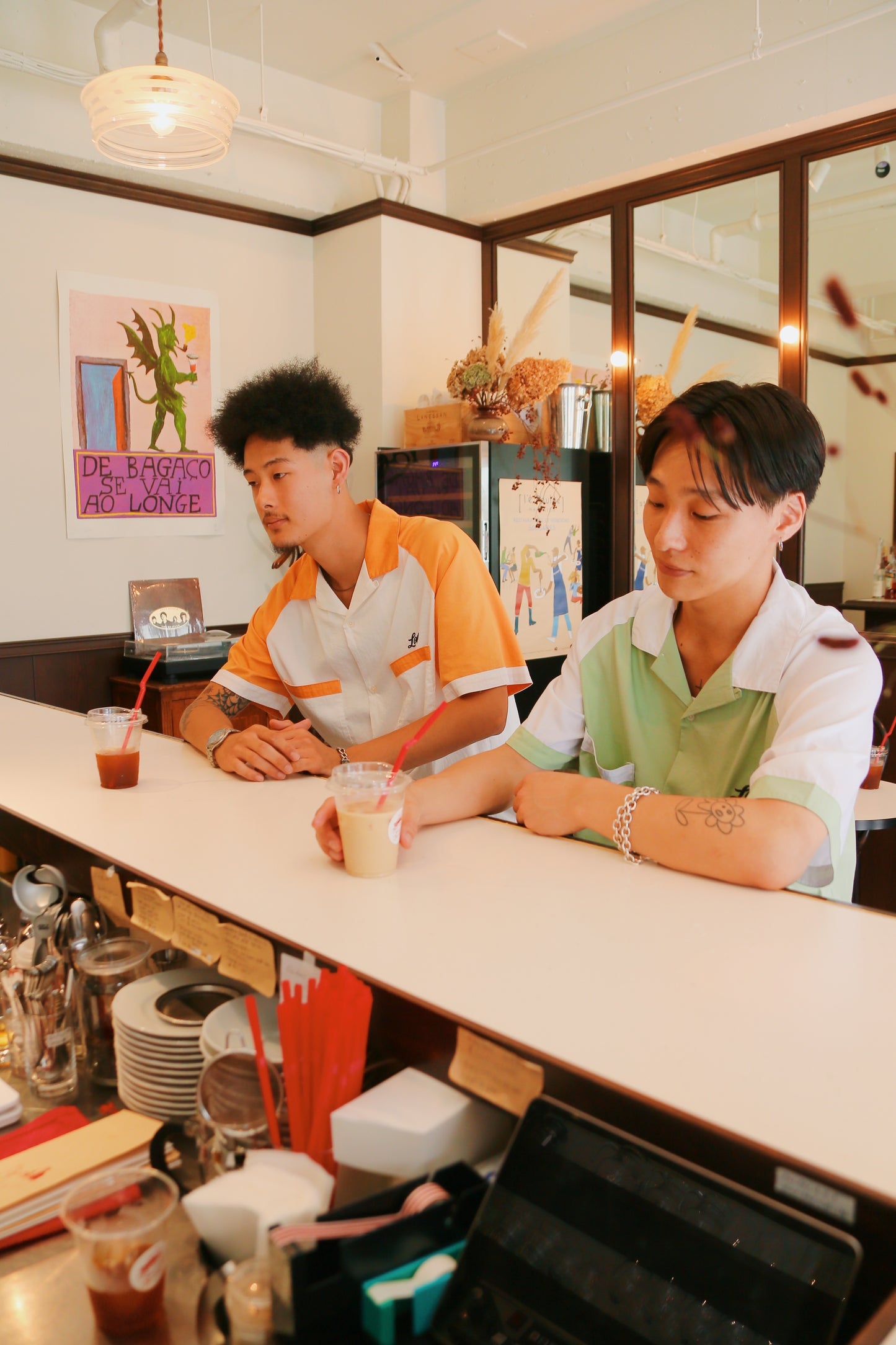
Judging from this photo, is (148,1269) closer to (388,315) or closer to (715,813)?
(715,813)

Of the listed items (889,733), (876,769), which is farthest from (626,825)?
(876,769)

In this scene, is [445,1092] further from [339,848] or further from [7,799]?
[7,799]

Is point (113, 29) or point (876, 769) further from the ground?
point (113, 29)

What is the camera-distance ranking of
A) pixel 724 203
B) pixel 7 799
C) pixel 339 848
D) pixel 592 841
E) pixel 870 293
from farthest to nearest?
pixel 724 203 < pixel 870 293 < pixel 7 799 < pixel 592 841 < pixel 339 848

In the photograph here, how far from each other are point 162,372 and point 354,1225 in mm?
4218

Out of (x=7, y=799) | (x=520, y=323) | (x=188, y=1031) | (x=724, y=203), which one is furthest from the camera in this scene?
(x=520, y=323)

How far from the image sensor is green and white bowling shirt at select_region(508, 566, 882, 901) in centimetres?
119

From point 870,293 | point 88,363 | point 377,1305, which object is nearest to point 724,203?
point 870,293

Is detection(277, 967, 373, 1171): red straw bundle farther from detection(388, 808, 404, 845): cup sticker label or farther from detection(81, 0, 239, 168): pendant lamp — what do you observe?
detection(81, 0, 239, 168): pendant lamp

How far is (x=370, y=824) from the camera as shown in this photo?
3.99 feet

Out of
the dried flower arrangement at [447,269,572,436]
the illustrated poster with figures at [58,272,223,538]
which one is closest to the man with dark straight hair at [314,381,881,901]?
the dried flower arrangement at [447,269,572,436]

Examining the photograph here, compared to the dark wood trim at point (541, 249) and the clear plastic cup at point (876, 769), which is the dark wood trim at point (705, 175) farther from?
the clear plastic cup at point (876, 769)

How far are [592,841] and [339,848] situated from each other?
0.40 m

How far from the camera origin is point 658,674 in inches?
60.7
